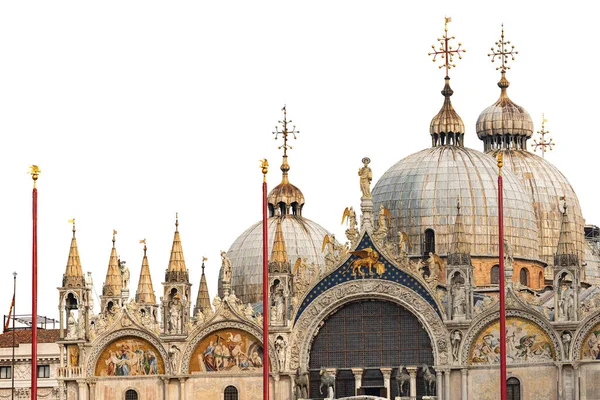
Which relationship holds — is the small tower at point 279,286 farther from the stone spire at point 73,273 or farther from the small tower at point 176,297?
the stone spire at point 73,273

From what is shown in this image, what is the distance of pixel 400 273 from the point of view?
80.5m

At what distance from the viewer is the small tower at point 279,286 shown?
81.4m

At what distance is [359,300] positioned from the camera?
81500mm

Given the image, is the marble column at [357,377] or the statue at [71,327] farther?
the statue at [71,327]

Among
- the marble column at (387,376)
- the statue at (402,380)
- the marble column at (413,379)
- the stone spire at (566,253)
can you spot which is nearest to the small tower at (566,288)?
the stone spire at (566,253)

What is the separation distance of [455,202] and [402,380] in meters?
14.0

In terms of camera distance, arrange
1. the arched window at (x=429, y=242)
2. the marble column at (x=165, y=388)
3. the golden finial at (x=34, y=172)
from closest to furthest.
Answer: the golden finial at (x=34, y=172), the marble column at (x=165, y=388), the arched window at (x=429, y=242)

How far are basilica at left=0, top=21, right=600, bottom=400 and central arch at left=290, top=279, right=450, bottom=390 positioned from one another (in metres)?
0.04

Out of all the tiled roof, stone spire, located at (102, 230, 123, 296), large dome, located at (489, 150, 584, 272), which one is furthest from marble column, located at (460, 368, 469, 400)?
the tiled roof

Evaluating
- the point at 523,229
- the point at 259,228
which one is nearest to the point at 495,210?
the point at 523,229

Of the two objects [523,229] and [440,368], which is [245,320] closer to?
[440,368]

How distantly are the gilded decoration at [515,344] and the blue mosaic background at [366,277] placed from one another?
83.4 inches

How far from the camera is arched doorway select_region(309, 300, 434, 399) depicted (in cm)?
8088

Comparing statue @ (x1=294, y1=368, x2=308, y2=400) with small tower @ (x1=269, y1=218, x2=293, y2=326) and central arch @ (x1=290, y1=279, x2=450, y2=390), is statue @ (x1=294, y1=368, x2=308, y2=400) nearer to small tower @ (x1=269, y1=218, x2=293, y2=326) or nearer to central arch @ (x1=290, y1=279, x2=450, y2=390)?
central arch @ (x1=290, y1=279, x2=450, y2=390)
